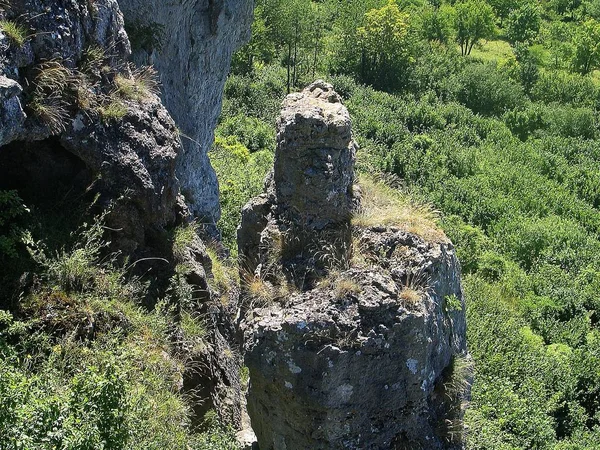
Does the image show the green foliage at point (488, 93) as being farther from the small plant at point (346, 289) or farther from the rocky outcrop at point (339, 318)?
the small plant at point (346, 289)

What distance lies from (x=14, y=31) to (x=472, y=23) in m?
75.2

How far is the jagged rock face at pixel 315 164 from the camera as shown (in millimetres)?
11086

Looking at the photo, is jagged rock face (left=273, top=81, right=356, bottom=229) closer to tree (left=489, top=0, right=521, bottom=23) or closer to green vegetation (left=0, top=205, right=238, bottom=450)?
green vegetation (left=0, top=205, right=238, bottom=450)

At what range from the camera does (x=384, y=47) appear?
68438 millimetres

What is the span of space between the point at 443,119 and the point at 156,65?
145ft

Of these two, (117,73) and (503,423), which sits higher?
(117,73)

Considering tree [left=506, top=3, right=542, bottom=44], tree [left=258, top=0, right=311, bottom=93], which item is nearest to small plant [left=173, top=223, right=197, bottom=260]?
tree [left=258, top=0, right=311, bottom=93]

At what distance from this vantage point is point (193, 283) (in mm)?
14109

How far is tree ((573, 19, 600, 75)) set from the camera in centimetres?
7362

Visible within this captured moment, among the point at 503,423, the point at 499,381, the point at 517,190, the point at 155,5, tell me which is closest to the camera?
the point at 155,5

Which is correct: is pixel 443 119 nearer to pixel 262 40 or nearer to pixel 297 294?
pixel 262 40

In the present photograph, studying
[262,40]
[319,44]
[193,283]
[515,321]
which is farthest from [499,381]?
[319,44]

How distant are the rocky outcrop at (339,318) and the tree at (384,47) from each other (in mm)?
58139

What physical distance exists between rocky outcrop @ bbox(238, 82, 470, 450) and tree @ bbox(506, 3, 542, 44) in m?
77.5
